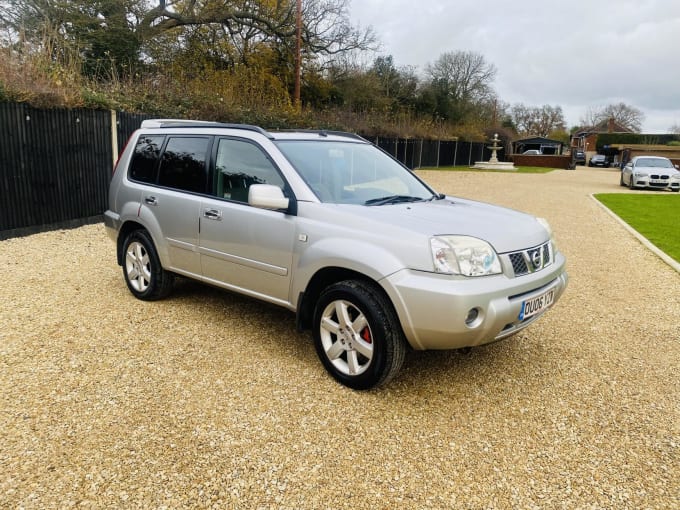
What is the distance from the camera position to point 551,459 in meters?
2.88

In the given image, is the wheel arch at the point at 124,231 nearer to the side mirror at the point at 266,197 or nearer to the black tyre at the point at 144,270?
the black tyre at the point at 144,270

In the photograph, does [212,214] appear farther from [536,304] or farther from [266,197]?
[536,304]

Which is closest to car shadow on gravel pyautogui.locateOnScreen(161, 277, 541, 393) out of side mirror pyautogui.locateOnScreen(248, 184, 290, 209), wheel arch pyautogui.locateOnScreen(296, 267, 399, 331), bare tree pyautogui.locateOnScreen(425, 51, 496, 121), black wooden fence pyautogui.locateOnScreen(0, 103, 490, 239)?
wheel arch pyautogui.locateOnScreen(296, 267, 399, 331)

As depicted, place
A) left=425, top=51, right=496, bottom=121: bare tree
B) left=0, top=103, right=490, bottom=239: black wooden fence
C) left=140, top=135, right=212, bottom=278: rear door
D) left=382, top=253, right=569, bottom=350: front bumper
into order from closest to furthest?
left=382, top=253, right=569, bottom=350: front bumper → left=140, top=135, right=212, bottom=278: rear door → left=0, top=103, right=490, bottom=239: black wooden fence → left=425, top=51, right=496, bottom=121: bare tree

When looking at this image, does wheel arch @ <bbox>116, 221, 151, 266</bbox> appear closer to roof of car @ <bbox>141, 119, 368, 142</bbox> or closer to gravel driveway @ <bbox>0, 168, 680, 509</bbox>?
gravel driveway @ <bbox>0, 168, 680, 509</bbox>

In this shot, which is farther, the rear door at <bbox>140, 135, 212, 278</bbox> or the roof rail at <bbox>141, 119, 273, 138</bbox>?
the rear door at <bbox>140, 135, 212, 278</bbox>

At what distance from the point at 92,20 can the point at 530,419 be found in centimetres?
2260

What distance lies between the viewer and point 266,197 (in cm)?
371

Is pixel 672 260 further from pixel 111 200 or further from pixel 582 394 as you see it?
pixel 111 200

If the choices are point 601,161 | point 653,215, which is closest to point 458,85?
point 601,161

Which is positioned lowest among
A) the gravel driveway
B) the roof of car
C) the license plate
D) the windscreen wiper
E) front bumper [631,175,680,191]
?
the gravel driveway

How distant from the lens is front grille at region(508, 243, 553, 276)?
11.4 feet

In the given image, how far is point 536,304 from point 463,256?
77 centimetres

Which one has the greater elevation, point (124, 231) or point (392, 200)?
point (392, 200)
